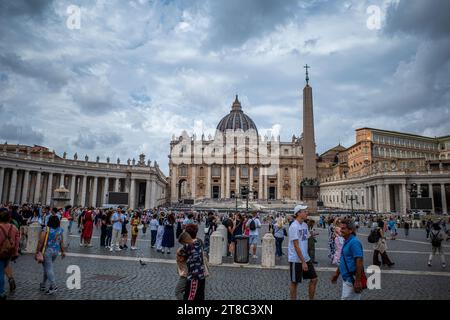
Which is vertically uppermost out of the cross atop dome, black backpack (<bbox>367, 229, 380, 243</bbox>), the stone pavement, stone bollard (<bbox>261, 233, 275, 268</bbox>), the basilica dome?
the cross atop dome

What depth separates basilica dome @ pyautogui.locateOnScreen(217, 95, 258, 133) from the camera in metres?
105

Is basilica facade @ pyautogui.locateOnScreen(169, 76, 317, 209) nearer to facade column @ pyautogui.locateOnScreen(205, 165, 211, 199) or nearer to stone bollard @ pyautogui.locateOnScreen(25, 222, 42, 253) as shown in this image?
facade column @ pyautogui.locateOnScreen(205, 165, 211, 199)

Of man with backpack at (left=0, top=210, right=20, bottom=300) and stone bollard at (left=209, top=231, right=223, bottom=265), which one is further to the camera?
stone bollard at (left=209, top=231, right=223, bottom=265)

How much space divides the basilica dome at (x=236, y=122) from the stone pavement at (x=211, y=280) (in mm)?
94921

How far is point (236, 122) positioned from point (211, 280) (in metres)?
99.2

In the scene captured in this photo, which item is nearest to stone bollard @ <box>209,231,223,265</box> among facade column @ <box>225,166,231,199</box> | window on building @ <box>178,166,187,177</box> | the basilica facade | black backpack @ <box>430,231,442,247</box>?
black backpack @ <box>430,231,442,247</box>

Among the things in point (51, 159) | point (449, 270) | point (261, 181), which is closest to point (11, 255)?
point (449, 270)

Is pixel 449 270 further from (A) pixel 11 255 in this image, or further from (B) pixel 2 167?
(B) pixel 2 167

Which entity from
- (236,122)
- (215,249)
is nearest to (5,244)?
(215,249)

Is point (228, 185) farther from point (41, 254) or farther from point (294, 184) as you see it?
point (41, 254)

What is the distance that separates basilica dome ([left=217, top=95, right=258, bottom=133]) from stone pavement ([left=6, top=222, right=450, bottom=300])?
94921 millimetres

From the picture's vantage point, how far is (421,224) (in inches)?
1257

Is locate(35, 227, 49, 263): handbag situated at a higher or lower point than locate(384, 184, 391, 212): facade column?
lower

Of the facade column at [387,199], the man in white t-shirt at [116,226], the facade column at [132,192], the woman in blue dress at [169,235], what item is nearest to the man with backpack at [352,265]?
the woman in blue dress at [169,235]
